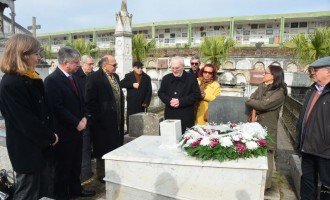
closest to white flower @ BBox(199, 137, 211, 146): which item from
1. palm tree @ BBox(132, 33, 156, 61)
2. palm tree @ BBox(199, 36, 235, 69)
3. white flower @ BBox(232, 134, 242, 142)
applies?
white flower @ BBox(232, 134, 242, 142)

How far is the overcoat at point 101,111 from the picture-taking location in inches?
163

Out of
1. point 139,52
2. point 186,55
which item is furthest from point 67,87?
point 186,55

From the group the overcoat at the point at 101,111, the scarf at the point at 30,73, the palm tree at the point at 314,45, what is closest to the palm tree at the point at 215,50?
the palm tree at the point at 314,45

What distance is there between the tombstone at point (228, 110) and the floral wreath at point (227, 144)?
2.18 metres

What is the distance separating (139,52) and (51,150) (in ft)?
69.4

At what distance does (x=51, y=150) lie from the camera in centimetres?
289

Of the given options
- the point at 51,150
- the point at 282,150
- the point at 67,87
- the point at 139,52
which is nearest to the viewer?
the point at 51,150

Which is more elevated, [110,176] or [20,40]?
[20,40]

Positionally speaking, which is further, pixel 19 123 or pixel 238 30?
pixel 238 30

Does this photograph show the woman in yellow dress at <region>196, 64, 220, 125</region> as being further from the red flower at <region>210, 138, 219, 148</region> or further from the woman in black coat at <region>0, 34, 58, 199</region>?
the woman in black coat at <region>0, 34, 58, 199</region>

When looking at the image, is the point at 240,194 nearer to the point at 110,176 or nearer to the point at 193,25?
the point at 110,176

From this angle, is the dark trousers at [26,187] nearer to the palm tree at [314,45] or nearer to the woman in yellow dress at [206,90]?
the woman in yellow dress at [206,90]

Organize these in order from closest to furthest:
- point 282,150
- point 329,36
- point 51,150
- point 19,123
Result: point 19,123
point 51,150
point 282,150
point 329,36

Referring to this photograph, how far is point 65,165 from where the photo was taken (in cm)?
346
